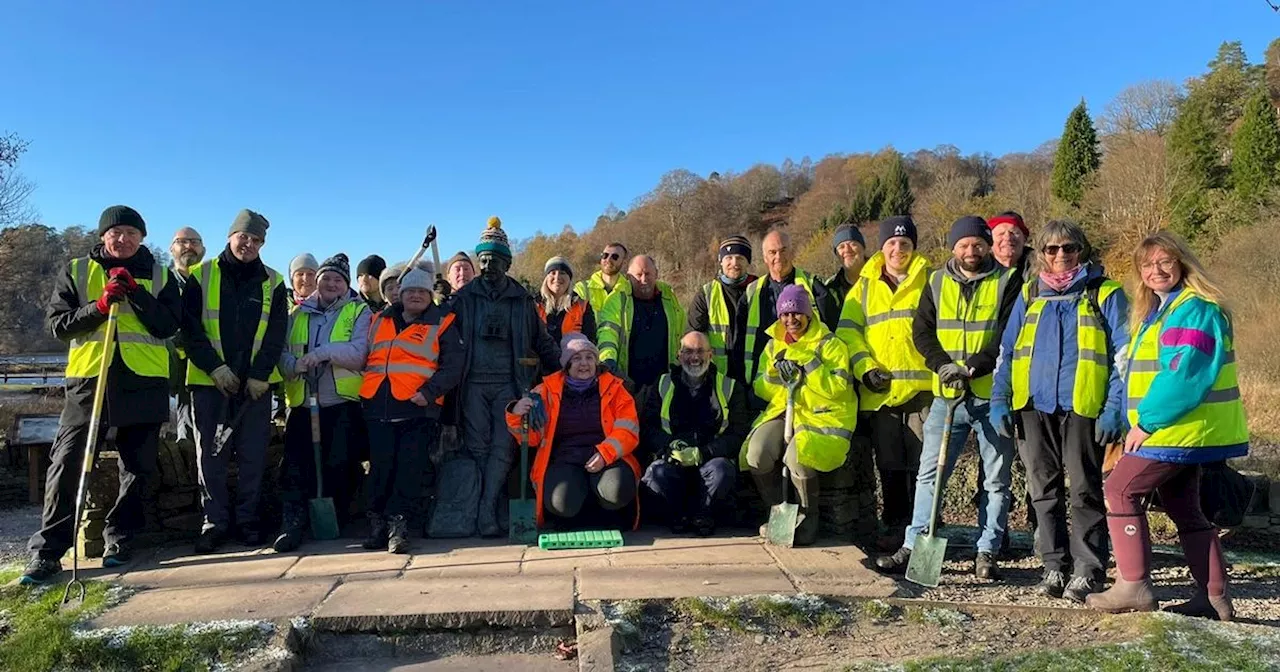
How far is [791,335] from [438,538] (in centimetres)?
268

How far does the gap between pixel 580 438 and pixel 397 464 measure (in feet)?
4.04

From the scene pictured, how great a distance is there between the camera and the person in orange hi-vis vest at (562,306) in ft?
20.1

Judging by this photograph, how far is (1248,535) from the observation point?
705 centimetres

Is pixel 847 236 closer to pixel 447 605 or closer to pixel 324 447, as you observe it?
pixel 447 605

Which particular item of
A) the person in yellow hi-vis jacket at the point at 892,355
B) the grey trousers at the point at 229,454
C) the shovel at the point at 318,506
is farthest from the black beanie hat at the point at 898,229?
the grey trousers at the point at 229,454

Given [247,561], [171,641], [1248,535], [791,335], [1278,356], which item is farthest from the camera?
[1278,356]

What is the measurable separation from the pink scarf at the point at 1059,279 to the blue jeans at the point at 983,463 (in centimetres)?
79

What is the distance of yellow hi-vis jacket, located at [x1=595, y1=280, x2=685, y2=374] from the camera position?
5.81 metres

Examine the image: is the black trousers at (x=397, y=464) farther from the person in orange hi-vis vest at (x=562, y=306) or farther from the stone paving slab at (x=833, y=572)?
the stone paving slab at (x=833, y=572)

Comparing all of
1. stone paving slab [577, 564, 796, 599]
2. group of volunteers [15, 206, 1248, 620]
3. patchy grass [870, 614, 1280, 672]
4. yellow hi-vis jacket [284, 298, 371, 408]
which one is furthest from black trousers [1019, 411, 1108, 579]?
yellow hi-vis jacket [284, 298, 371, 408]

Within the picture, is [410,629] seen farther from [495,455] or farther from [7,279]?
[7,279]

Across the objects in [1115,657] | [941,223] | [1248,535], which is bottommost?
[1248,535]

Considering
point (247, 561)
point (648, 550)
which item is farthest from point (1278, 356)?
point (247, 561)

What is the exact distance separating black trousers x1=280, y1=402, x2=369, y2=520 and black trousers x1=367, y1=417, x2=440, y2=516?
8.2 inches
